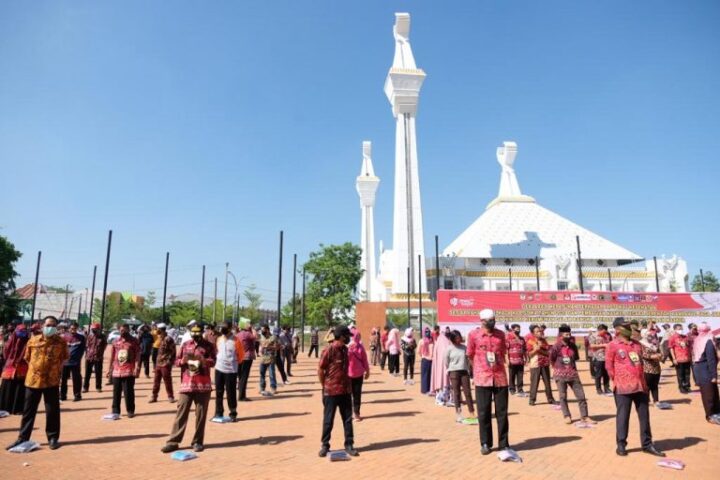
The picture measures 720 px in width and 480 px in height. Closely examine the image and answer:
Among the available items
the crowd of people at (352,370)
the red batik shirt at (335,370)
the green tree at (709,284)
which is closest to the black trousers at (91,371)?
the crowd of people at (352,370)

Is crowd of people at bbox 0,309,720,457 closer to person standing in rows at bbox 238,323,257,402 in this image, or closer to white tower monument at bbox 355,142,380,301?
person standing in rows at bbox 238,323,257,402

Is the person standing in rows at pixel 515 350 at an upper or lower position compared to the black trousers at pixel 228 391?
upper

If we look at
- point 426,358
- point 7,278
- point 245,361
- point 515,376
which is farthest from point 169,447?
point 7,278

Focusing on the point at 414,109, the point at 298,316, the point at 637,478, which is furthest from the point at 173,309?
the point at 637,478

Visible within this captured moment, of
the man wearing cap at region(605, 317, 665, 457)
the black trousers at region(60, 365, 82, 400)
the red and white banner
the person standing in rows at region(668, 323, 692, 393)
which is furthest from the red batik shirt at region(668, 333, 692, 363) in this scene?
the black trousers at region(60, 365, 82, 400)

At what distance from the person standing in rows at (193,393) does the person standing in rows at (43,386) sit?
5.41ft

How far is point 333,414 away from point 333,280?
37193 millimetres

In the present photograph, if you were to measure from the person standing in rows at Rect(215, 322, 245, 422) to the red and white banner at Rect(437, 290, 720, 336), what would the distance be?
618 inches

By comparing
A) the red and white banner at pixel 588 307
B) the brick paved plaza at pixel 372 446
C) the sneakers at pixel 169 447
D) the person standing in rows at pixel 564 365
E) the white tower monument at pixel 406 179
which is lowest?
the brick paved plaza at pixel 372 446

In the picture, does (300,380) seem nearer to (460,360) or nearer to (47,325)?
(460,360)

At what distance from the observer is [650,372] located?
9.52 m

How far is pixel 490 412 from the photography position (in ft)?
20.3

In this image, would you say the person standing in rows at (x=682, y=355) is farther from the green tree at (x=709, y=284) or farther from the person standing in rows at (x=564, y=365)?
the green tree at (x=709, y=284)

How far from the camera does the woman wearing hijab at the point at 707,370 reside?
807 centimetres
